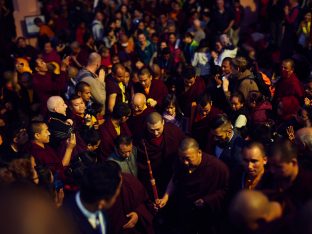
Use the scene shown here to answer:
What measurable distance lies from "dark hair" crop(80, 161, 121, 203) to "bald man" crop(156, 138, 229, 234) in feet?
2.86

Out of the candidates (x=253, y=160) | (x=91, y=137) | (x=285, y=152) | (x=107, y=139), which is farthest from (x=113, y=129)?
(x=285, y=152)

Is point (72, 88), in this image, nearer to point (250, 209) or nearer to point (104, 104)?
point (104, 104)

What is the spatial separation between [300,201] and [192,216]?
1409 millimetres

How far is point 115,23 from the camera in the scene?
1009 cm

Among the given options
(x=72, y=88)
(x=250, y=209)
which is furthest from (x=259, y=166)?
(x=72, y=88)

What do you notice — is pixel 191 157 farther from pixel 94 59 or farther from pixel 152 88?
pixel 94 59

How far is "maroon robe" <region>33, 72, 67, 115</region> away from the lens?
692 cm

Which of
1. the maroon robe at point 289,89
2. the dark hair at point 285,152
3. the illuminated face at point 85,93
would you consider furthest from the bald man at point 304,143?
the illuminated face at point 85,93

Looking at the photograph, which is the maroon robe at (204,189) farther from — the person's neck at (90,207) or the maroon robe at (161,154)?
the person's neck at (90,207)

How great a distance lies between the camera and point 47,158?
4.68 metres

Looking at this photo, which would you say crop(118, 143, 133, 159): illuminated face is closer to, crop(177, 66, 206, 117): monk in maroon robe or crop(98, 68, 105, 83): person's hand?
crop(177, 66, 206, 117): monk in maroon robe

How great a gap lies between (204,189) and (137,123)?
1480 mm

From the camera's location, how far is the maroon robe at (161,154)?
15.9 feet

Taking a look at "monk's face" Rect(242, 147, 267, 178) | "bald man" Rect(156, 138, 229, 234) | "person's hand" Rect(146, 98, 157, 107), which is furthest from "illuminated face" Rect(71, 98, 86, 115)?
"monk's face" Rect(242, 147, 267, 178)
